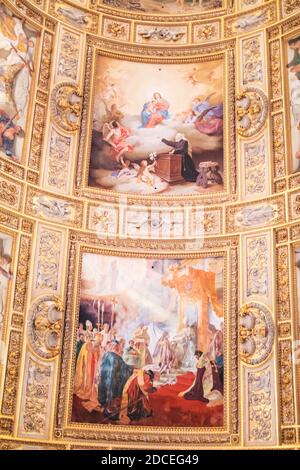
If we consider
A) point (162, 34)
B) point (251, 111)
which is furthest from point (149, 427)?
point (162, 34)

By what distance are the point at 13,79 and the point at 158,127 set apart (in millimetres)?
3988

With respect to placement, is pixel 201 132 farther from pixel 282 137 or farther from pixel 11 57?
pixel 11 57

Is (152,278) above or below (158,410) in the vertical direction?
above

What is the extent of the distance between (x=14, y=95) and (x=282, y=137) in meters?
6.71

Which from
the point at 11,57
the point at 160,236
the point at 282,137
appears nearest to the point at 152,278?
the point at 160,236

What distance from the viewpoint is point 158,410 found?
17047 mm

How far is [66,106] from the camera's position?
19359 millimetres

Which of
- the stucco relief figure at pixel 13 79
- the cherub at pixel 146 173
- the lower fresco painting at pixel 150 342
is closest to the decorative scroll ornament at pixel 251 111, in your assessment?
the cherub at pixel 146 173

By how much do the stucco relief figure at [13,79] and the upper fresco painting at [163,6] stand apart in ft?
10.2

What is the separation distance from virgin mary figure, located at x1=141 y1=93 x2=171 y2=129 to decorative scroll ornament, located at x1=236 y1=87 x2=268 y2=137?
1997mm

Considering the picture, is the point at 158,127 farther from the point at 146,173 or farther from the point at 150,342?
the point at 150,342

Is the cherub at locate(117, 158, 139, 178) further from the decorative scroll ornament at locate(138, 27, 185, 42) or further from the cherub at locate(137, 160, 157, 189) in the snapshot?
the decorative scroll ornament at locate(138, 27, 185, 42)

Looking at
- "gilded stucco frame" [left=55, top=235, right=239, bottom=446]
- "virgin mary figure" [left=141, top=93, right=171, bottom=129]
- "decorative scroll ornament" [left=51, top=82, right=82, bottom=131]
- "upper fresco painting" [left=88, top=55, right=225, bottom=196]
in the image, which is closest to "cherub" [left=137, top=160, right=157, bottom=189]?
"upper fresco painting" [left=88, top=55, right=225, bottom=196]

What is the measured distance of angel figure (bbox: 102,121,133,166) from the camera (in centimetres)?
1964
